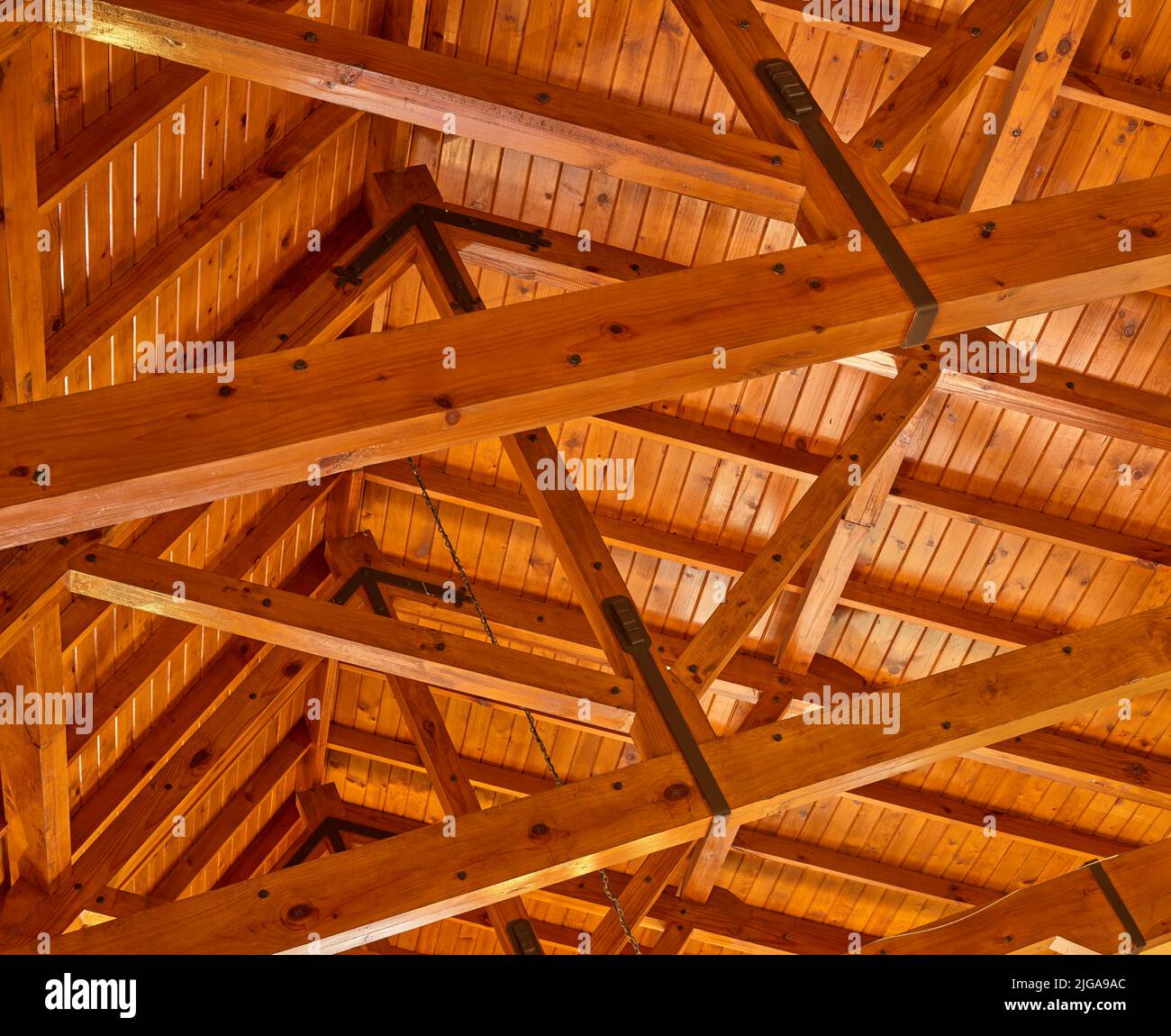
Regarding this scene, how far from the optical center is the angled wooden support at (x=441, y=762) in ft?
17.7

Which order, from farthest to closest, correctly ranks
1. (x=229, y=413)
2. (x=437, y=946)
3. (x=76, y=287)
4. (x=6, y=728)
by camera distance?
1. (x=437, y=946)
2. (x=6, y=728)
3. (x=76, y=287)
4. (x=229, y=413)

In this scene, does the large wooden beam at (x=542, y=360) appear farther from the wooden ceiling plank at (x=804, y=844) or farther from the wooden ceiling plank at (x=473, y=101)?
the wooden ceiling plank at (x=804, y=844)

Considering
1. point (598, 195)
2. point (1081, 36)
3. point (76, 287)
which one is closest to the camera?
point (76, 287)

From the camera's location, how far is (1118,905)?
3547 mm

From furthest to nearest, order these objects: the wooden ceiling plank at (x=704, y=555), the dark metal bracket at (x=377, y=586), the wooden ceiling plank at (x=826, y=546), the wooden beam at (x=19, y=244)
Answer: the dark metal bracket at (x=377, y=586), the wooden ceiling plank at (x=704, y=555), the wooden ceiling plank at (x=826, y=546), the wooden beam at (x=19, y=244)

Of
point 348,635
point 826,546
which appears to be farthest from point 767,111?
point 826,546

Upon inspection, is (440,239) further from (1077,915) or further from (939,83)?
(1077,915)

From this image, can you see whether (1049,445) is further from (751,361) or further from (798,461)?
(751,361)

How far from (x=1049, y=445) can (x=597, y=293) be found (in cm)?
344

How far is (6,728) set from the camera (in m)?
3.99

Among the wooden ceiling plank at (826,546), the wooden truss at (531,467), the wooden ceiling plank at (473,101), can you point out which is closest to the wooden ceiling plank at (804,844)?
the wooden ceiling plank at (826,546)

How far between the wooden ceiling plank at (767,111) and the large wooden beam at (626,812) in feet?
4.25
